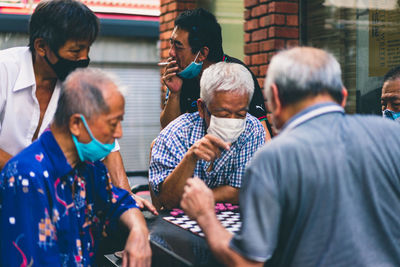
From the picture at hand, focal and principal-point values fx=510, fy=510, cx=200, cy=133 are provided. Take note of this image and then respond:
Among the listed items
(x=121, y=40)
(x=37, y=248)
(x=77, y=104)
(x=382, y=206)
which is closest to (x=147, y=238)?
(x=37, y=248)

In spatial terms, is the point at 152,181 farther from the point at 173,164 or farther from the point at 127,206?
the point at 127,206

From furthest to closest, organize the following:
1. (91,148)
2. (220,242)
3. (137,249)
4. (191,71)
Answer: (191,71)
(137,249)
(91,148)
(220,242)

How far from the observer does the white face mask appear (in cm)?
282

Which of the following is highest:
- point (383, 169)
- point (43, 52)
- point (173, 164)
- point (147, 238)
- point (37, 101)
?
point (43, 52)

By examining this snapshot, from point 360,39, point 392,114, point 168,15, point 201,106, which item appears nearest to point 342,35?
point 360,39

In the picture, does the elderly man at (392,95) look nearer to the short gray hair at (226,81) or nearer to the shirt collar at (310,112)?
the short gray hair at (226,81)

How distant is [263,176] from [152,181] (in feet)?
4.56

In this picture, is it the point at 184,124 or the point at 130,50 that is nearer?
the point at 184,124

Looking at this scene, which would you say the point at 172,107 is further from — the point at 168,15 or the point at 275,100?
the point at 168,15

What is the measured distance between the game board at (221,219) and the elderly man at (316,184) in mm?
479

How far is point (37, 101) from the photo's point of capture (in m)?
2.84

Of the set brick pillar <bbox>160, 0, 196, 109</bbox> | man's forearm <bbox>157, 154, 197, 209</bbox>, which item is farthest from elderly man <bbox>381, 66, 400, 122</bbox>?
brick pillar <bbox>160, 0, 196, 109</bbox>

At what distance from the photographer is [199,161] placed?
3018 millimetres

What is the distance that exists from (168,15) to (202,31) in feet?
13.5
